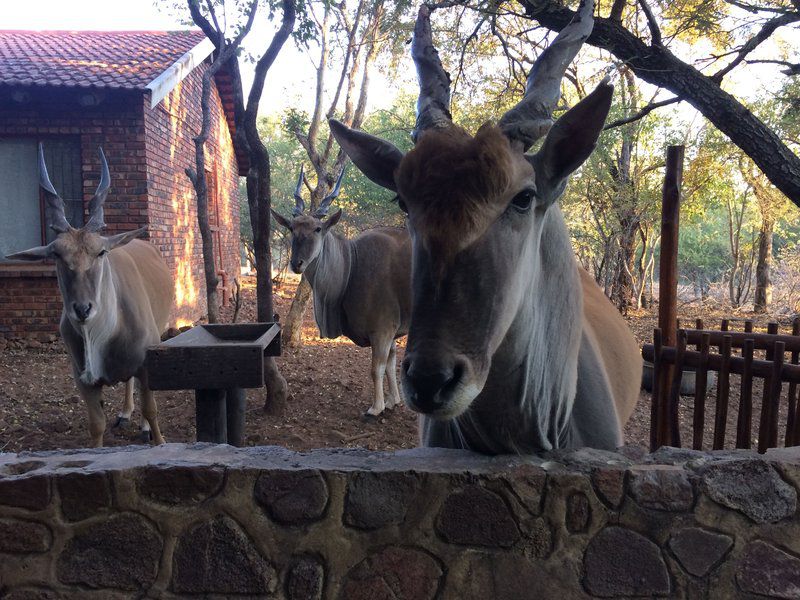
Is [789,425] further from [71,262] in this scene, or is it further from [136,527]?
[71,262]

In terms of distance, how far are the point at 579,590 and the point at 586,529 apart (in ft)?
0.69

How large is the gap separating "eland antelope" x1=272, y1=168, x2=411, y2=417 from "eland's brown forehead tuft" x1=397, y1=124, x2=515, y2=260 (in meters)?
5.47

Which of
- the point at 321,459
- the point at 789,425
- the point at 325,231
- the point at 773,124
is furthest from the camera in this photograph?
the point at 773,124

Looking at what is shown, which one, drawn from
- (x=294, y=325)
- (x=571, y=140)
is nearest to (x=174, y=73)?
(x=294, y=325)

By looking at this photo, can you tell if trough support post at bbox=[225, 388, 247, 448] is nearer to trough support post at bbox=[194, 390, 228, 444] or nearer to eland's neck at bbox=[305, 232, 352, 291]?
trough support post at bbox=[194, 390, 228, 444]

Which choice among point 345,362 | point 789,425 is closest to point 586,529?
point 789,425

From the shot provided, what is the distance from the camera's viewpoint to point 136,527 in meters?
2.29

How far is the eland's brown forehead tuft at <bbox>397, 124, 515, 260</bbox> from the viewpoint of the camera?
5.98ft

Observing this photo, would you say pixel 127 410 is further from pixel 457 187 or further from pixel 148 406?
pixel 457 187

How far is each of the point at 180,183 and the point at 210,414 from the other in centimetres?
862

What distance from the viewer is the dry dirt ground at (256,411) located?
20.1 ft

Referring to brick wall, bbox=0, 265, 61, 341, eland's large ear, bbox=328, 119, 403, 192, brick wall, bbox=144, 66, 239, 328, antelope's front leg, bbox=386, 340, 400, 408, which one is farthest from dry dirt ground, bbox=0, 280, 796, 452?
eland's large ear, bbox=328, 119, 403, 192

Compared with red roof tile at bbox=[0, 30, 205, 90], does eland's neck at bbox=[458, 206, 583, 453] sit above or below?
below

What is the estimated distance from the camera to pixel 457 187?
183 cm
